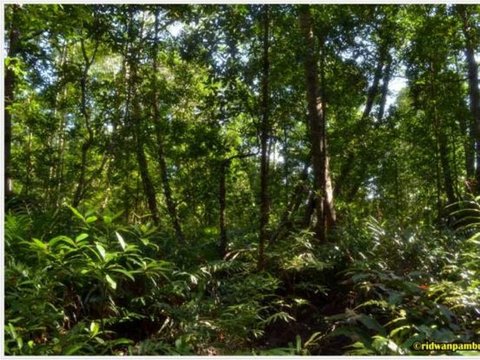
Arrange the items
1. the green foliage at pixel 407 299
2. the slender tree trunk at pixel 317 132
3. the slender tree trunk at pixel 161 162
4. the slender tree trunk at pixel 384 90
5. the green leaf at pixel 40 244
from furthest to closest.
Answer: the slender tree trunk at pixel 384 90, the slender tree trunk at pixel 161 162, the slender tree trunk at pixel 317 132, the green leaf at pixel 40 244, the green foliage at pixel 407 299

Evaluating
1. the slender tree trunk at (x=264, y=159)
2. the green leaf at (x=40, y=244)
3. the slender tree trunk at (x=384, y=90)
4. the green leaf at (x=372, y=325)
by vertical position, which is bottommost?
the green leaf at (x=372, y=325)

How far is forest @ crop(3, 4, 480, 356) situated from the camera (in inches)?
127

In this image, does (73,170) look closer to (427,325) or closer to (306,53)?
(306,53)

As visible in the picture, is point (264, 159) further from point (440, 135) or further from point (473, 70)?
point (473, 70)

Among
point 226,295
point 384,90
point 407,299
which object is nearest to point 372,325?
point 407,299

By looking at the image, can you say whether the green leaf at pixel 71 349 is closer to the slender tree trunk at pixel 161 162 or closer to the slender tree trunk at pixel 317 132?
the slender tree trunk at pixel 161 162

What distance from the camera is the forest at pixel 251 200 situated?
10.6 feet

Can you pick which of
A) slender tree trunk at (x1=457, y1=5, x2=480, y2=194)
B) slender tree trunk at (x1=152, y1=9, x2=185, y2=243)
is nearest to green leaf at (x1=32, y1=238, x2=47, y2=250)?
slender tree trunk at (x1=152, y1=9, x2=185, y2=243)

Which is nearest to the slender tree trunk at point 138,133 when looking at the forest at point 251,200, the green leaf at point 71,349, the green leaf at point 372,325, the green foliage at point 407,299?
the forest at point 251,200

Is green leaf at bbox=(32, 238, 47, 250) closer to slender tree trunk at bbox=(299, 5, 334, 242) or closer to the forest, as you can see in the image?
the forest

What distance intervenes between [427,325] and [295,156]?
4.52 meters

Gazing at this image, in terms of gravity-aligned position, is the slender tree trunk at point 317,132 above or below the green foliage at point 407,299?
above

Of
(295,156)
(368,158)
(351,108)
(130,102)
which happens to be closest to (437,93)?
(351,108)

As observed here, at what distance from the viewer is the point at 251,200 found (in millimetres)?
6980
